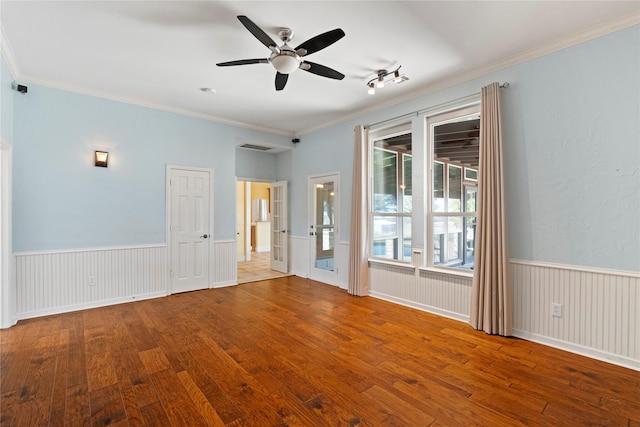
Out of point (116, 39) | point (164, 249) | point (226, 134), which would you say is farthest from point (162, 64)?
point (164, 249)

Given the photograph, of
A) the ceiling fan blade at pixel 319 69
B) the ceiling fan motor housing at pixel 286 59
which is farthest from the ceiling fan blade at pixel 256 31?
the ceiling fan blade at pixel 319 69

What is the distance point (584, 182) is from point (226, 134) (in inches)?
208

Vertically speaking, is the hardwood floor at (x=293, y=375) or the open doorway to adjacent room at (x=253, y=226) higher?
the open doorway to adjacent room at (x=253, y=226)

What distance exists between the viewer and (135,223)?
15.3 ft

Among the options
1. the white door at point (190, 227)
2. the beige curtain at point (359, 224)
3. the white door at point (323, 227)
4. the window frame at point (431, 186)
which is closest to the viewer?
the window frame at point (431, 186)

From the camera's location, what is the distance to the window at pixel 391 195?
4.55m

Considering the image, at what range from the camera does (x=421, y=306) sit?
4195mm

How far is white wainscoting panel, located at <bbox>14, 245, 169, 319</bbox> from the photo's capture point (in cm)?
384

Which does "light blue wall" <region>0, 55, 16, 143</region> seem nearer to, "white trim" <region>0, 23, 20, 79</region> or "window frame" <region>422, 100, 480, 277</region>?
"white trim" <region>0, 23, 20, 79</region>

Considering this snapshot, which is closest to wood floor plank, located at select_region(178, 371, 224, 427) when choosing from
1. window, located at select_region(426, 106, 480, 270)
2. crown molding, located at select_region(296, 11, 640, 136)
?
window, located at select_region(426, 106, 480, 270)

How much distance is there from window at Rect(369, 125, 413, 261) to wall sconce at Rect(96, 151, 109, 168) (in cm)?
412

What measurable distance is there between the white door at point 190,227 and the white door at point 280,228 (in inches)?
73.0

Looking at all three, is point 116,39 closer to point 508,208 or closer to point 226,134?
point 226,134

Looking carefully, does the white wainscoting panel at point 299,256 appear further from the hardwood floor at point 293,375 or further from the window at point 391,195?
the hardwood floor at point 293,375
